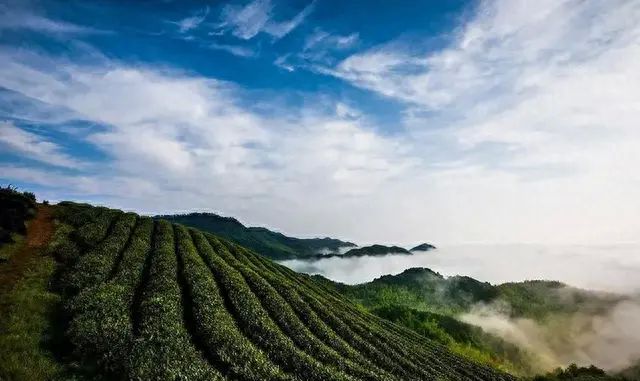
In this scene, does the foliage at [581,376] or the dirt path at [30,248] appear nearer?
the dirt path at [30,248]

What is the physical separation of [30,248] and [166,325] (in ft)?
103

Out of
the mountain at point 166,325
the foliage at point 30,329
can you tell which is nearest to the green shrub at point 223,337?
the mountain at point 166,325

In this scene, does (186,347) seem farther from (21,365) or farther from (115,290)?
(115,290)

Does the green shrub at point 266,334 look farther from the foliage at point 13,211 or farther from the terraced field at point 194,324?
the foliage at point 13,211

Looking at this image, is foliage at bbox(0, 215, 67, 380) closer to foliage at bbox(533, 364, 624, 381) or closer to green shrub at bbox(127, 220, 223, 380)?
green shrub at bbox(127, 220, 223, 380)

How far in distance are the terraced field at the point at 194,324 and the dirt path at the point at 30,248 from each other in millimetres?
3019

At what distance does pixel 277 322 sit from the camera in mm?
58312

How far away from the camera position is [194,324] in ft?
153

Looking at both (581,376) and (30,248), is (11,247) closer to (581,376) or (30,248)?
(30,248)

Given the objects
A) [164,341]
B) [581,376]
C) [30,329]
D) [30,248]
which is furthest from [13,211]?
[581,376]

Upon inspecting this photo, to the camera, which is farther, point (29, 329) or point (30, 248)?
point (30, 248)

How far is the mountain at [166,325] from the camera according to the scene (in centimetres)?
3516

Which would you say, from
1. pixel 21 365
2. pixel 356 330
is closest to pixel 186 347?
pixel 21 365

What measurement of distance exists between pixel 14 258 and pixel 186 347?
31.1 metres
